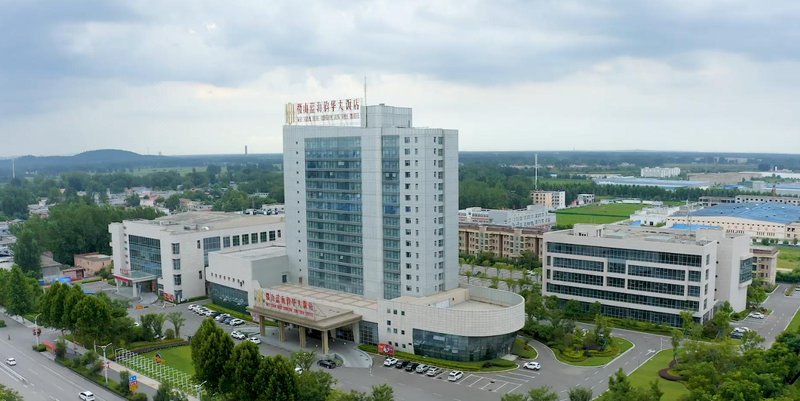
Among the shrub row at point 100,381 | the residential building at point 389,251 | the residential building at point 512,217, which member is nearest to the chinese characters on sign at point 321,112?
the residential building at point 389,251

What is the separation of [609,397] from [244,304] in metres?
38.2

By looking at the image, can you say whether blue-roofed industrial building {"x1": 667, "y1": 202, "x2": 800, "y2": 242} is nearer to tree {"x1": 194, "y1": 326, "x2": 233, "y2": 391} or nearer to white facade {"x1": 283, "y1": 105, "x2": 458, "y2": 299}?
white facade {"x1": 283, "y1": 105, "x2": 458, "y2": 299}

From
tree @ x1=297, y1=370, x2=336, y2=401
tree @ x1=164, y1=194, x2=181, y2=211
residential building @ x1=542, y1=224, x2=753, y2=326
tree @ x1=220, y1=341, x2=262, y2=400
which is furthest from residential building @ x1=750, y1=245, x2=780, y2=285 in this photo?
tree @ x1=164, y1=194, x2=181, y2=211

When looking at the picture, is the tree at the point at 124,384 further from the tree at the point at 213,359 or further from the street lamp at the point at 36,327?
the street lamp at the point at 36,327

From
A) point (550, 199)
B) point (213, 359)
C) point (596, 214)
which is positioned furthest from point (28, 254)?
point (550, 199)

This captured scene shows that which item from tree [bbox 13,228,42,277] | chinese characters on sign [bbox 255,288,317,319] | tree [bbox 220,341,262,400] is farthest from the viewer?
tree [bbox 13,228,42,277]

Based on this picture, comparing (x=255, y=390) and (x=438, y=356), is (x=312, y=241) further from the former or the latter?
(x=255, y=390)

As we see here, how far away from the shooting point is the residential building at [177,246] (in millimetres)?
66625

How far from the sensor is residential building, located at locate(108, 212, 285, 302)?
219 feet

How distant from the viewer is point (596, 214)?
142m

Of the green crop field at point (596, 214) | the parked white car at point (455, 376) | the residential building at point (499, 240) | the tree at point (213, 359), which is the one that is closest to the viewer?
the tree at point (213, 359)

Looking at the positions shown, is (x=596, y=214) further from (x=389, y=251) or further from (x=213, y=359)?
(x=213, y=359)

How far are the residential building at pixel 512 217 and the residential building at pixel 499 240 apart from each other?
960 cm

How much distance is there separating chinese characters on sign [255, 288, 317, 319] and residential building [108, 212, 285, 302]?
17.2 metres
